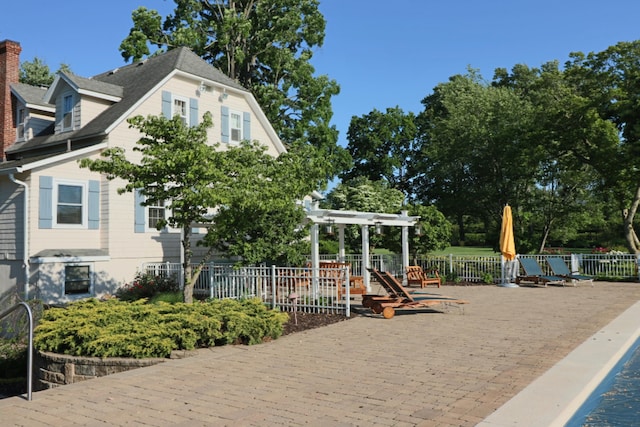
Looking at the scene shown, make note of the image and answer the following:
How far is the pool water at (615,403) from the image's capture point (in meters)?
5.39

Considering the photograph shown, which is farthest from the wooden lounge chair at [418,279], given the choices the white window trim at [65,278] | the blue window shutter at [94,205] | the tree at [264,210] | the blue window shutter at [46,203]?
the blue window shutter at [46,203]

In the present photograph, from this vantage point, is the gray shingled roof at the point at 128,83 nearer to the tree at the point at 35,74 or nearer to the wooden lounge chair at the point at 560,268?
the wooden lounge chair at the point at 560,268

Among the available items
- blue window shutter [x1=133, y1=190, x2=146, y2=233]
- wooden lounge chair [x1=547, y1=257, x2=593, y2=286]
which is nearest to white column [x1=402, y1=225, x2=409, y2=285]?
wooden lounge chair [x1=547, y1=257, x2=593, y2=286]

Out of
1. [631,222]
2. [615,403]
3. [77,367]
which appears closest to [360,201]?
[631,222]

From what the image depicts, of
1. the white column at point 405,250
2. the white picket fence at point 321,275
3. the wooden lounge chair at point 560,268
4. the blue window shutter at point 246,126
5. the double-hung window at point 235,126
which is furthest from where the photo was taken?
the blue window shutter at point 246,126

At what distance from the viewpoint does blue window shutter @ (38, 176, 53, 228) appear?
50.7 feet

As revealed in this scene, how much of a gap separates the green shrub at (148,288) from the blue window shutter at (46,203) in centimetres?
295

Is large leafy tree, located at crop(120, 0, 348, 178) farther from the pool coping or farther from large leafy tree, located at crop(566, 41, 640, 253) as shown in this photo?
the pool coping

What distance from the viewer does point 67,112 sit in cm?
1881

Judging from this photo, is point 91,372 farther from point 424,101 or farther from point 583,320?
point 424,101

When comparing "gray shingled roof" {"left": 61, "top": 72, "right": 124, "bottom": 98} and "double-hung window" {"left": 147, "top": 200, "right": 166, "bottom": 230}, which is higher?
"gray shingled roof" {"left": 61, "top": 72, "right": 124, "bottom": 98}

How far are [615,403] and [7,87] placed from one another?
70.2 feet

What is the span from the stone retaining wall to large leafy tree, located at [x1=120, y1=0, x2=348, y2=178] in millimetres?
23810

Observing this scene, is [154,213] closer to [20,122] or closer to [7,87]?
[20,122]
